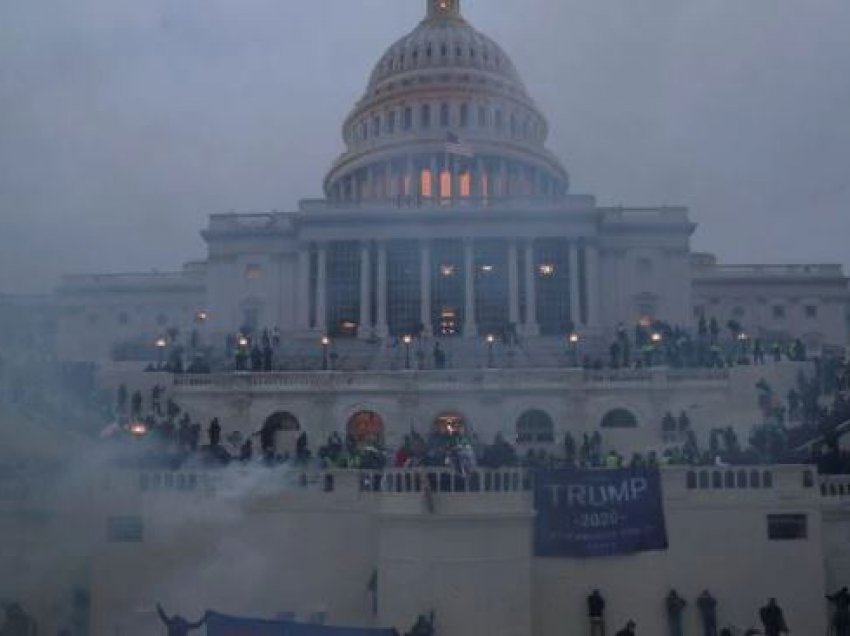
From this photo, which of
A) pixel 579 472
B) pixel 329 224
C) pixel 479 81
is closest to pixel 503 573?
pixel 579 472

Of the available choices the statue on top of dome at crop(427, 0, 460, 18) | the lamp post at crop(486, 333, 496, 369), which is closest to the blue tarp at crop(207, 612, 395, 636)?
the lamp post at crop(486, 333, 496, 369)

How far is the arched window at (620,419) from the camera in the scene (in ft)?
168

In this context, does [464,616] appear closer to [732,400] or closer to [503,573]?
[503,573]

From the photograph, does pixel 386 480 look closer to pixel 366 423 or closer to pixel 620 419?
pixel 366 423

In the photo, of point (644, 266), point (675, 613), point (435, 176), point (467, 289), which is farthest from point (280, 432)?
point (435, 176)

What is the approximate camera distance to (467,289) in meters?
79.2

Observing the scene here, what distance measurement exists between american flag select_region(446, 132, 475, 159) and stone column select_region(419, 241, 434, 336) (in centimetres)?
1924

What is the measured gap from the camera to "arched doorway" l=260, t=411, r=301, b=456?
47.2 meters

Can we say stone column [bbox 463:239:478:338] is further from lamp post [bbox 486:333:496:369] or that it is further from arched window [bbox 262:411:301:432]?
arched window [bbox 262:411:301:432]

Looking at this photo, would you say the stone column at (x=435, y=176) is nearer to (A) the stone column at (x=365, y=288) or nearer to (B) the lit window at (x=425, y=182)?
(B) the lit window at (x=425, y=182)

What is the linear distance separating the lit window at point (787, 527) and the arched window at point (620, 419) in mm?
20997

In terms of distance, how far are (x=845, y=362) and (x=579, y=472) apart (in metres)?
23.7

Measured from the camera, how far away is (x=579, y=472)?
98.8 ft

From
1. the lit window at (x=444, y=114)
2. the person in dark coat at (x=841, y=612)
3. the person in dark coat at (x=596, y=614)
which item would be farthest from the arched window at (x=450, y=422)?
the lit window at (x=444, y=114)
